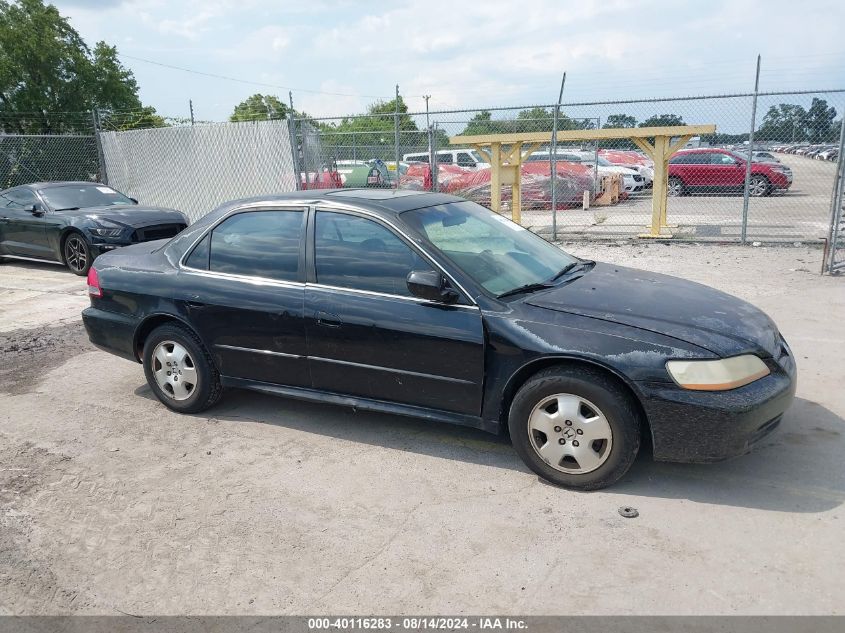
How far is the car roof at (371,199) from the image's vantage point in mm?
4363

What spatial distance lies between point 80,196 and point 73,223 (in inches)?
45.7

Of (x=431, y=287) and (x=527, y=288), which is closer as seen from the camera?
(x=431, y=287)

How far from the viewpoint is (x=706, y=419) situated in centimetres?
340

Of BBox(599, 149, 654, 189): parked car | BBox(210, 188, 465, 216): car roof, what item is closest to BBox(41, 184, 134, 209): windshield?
BBox(210, 188, 465, 216): car roof

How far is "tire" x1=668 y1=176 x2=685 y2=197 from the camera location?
18516mm

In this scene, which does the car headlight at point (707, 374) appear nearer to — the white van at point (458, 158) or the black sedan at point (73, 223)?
the black sedan at point (73, 223)

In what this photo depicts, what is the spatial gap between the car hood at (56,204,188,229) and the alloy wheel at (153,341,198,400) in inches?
→ 235

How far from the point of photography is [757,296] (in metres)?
7.71

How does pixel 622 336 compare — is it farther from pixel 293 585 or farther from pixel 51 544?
pixel 51 544

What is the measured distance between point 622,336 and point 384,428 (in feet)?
5.93

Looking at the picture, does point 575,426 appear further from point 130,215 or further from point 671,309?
point 130,215

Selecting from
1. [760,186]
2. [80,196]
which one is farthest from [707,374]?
[760,186]

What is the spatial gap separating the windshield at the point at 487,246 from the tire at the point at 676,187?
1503cm

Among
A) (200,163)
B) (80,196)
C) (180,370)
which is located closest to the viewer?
(180,370)
